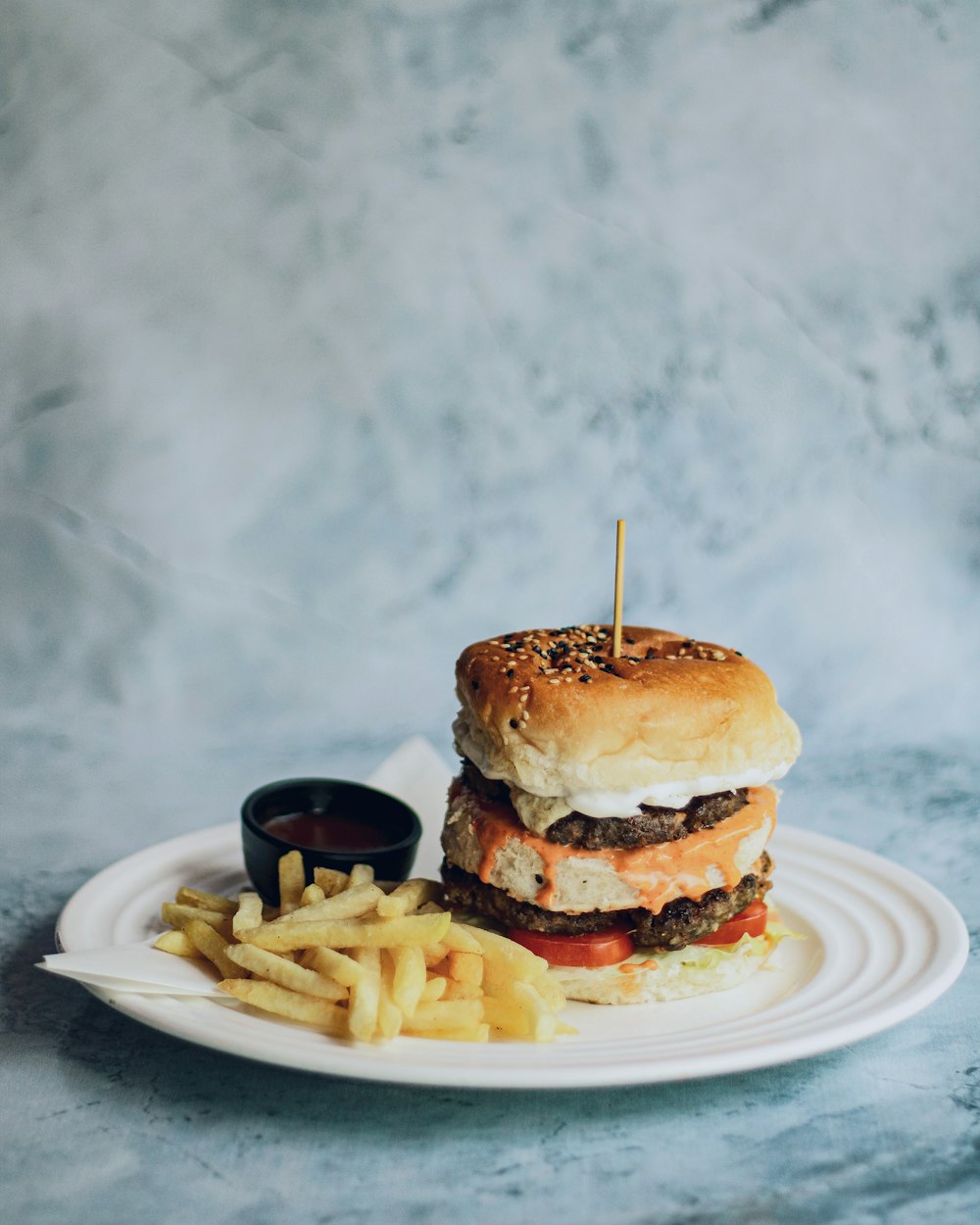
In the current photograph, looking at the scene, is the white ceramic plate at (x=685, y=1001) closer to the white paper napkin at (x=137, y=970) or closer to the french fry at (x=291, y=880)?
the white paper napkin at (x=137, y=970)

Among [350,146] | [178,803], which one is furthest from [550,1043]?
[350,146]

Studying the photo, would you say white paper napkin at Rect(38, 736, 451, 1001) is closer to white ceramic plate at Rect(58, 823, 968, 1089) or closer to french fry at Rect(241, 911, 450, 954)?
white ceramic plate at Rect(58, 823, 968, 1089)

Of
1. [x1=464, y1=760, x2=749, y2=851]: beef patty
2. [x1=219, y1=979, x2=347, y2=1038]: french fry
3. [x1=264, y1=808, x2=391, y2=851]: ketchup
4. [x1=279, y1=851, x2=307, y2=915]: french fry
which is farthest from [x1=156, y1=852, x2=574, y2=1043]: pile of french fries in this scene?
[x1=264, y1=808, x2=391, y2=851]: ketchup

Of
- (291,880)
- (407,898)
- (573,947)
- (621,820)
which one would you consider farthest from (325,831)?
(621,820)

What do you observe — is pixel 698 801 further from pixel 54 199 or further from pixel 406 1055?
pixel 54 199

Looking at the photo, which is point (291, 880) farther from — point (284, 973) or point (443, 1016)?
point (443, 1016)
